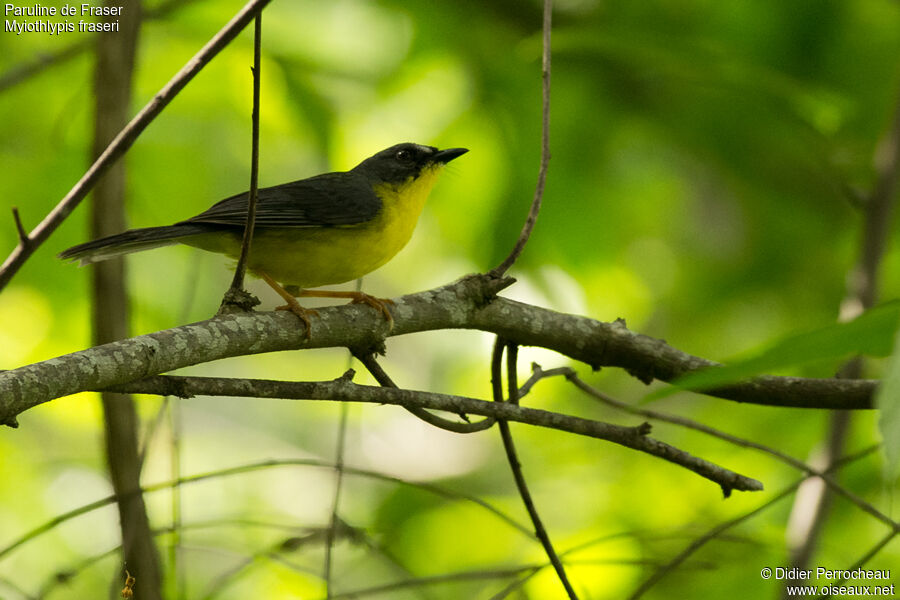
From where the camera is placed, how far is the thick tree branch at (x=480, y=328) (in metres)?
2.60

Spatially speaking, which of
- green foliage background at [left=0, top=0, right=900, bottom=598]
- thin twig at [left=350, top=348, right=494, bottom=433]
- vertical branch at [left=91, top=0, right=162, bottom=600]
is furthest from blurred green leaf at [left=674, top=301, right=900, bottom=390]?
green foliage background at [left=0, top=0, right=900, bottom=598]

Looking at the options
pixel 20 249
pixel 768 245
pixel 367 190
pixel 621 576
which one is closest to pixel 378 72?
pixel 367 190

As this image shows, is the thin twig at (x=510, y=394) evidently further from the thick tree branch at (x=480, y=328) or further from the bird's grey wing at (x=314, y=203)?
the bird's grey wing at (x=314, y=203)

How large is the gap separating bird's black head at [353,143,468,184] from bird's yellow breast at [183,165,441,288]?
47cm

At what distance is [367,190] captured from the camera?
526 centimetres

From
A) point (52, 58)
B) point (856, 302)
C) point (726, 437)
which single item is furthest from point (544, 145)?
point (52, 58)

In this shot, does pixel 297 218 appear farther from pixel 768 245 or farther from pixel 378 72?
pixel 768 245

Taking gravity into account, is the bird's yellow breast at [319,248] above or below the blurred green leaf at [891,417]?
above

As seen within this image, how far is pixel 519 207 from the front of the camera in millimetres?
4809

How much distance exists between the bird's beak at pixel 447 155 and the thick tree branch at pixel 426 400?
265 centimetres

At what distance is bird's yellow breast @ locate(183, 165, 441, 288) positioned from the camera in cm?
474

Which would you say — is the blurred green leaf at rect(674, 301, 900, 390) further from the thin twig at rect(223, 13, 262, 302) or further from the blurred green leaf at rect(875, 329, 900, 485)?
the thin twig at rect(223, 13, 262, 302)

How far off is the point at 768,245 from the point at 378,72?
2980mm

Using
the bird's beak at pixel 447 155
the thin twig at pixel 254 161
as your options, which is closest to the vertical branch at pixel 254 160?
the thin twig at pixel 254 161
